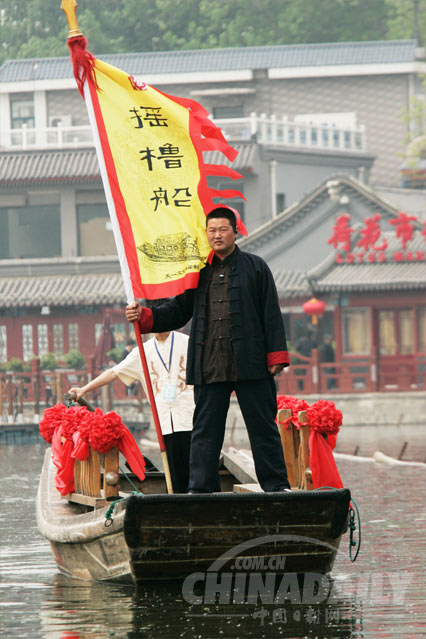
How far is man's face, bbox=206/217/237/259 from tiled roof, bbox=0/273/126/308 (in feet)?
77.6

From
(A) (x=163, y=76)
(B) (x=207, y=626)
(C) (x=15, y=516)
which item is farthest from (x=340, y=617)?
(A) (x=163, y=76)

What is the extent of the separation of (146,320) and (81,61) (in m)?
1.54

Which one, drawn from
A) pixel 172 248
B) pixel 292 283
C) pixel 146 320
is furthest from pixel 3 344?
pixel 146 320

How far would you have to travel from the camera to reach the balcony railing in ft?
108

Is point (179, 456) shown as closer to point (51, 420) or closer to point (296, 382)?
point (51, 420)

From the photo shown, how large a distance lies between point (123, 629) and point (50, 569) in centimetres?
219

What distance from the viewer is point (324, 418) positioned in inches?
285

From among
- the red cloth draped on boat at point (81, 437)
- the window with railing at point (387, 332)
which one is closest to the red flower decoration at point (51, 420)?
the red cloth draped on boat at point (81, 437)

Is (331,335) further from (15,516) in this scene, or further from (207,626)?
(207,626)

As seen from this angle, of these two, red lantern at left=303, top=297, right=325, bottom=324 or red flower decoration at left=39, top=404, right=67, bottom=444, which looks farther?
red lantern at left=303, top=297, right=325, bottom=324

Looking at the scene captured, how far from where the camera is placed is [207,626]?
594cm

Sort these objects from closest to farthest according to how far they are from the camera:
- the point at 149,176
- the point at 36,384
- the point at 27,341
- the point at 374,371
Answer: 1. the point at 149,176
2. the point at 36,384
3. the point at 374,371
4. the point at 27,341

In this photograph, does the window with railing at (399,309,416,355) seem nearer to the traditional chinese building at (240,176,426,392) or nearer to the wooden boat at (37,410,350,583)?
the traditional chinese building at (240,176,426,392)

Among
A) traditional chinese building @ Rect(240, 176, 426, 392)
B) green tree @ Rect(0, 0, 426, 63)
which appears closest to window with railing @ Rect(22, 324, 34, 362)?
traditional chinese building @ Rect(240, 176, 426, 392)
